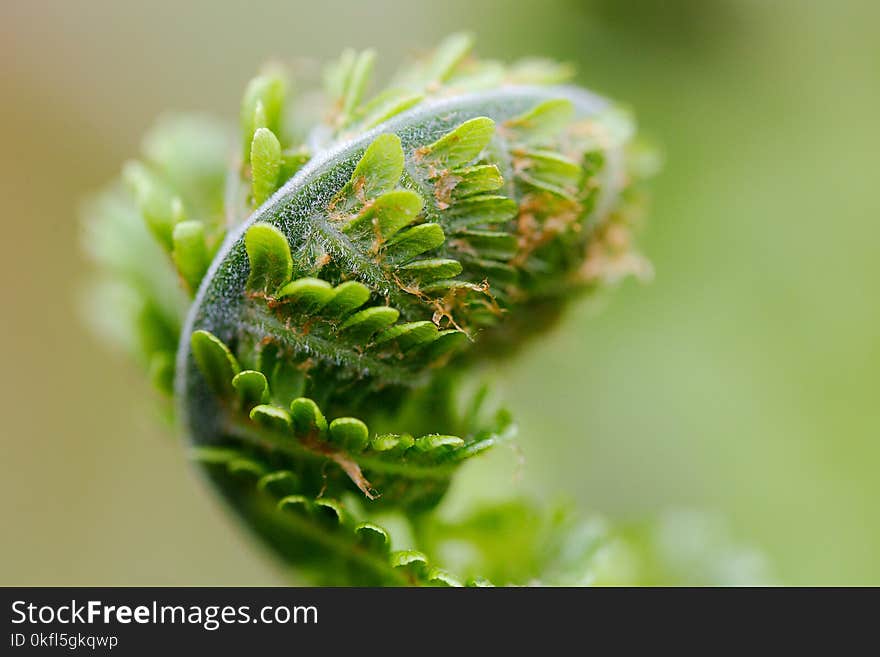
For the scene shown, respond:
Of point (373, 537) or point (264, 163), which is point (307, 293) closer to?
point (264, 163)

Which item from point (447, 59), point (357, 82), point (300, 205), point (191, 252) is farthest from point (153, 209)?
point (447, 59)

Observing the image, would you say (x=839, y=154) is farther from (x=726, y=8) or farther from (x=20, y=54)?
(x=20, y=54)

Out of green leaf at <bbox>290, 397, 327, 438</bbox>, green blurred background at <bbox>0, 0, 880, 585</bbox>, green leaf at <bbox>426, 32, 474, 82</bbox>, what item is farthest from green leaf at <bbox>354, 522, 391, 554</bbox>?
green blurred background at <bbox>0, 0, 880, 585</bbox>

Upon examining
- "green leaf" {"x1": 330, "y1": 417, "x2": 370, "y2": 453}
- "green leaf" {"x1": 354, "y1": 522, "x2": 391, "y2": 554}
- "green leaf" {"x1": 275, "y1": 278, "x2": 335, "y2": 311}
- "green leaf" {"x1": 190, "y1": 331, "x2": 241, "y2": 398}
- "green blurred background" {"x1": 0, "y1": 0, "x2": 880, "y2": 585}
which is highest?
"green blurred background" {"x1": 0, "y1": 0, "x2": 880, "y2": 585}

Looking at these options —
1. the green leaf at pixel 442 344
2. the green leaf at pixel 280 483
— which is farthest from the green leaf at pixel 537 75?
the green leaf at pixel 280 483

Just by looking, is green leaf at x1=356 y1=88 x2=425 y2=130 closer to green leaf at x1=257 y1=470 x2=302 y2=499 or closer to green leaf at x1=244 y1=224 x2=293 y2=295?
green leaf at x1=244 y1=224 x2=293 y2=295

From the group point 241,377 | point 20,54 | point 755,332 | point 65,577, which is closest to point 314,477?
point 241,377
